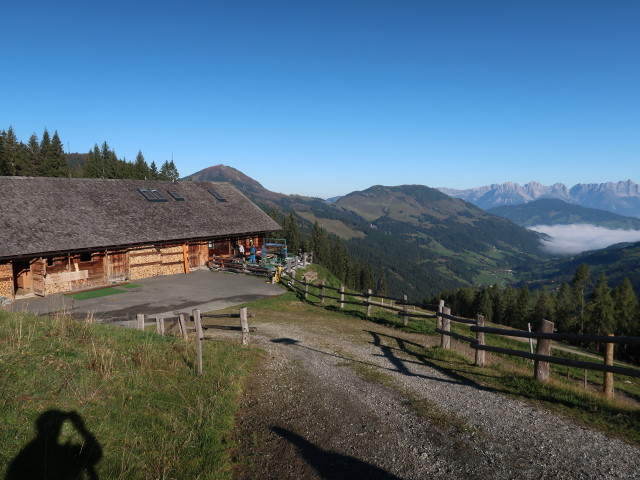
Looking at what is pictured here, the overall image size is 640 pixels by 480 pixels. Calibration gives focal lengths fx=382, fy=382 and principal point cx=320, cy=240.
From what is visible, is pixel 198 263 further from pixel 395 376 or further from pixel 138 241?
pixel 395 376

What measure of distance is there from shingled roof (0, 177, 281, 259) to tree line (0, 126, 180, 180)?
50514 mm

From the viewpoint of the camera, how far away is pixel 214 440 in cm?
691

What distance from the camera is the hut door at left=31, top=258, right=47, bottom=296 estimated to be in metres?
23.9

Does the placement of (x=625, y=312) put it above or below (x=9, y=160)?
below

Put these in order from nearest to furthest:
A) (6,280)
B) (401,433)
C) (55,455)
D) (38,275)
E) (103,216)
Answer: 1. (55,455)
2. (401,433)
3. (6,280)
4. (38,275)
5. (103,216)

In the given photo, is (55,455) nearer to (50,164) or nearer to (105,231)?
(105,231)

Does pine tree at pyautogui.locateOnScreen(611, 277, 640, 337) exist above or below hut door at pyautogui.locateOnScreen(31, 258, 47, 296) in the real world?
below

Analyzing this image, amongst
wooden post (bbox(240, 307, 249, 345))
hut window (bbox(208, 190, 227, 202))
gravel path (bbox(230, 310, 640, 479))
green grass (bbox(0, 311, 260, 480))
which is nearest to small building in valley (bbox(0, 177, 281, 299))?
hut window (bbox(208, 190, 227, 202))

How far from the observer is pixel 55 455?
565 centimetres

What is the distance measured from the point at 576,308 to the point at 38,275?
91556 millimetres

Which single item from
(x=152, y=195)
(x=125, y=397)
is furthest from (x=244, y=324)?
(x=152, y=195)

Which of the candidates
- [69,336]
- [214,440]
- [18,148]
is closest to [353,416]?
[214,440]

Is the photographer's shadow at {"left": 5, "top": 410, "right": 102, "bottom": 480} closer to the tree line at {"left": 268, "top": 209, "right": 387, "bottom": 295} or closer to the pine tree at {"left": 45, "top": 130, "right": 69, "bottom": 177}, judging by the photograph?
the tree line at {"left": 268, "top": 209, "right": 387, "bottom": 295}

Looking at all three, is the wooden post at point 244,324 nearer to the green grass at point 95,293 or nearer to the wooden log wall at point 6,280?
the green grass at point 95,293
